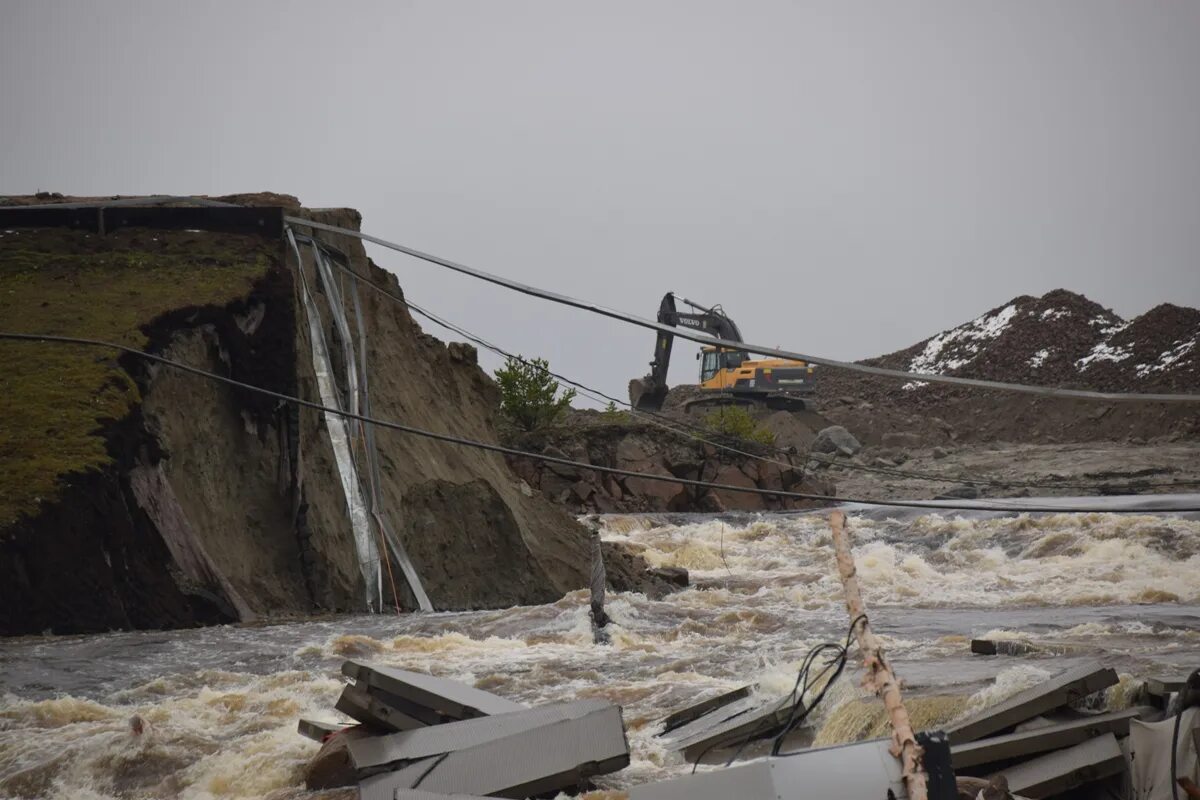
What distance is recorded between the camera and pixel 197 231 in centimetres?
1888

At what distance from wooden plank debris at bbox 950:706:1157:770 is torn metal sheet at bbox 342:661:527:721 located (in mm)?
2884

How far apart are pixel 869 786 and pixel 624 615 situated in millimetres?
11053

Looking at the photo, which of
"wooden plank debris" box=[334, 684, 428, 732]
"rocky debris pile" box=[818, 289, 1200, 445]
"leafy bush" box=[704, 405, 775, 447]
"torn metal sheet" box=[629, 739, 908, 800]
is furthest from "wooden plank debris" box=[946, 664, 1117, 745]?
"rocky debris pile" box=[818, 289, 1200, 445]

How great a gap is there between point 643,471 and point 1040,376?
3325 cm

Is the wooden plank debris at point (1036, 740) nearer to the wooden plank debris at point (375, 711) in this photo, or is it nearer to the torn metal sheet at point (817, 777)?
the torn metal sheet at point (817, 777)

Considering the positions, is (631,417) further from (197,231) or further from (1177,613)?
(1177,613)

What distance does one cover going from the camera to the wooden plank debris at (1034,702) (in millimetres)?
7199

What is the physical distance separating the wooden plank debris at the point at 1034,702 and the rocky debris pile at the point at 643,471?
88.0ft

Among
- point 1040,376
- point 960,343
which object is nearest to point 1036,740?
point 1040,376

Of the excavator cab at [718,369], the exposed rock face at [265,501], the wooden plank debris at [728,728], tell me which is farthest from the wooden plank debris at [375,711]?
the excavator cab at [718,369]

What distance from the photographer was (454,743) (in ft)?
24.5

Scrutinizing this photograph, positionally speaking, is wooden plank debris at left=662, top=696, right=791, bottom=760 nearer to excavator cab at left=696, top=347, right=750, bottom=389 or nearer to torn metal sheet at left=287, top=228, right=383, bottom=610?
torn metal sheet at left=287, top=228, right=383, bottom=610

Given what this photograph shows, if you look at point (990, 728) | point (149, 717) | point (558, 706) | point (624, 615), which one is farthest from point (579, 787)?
point (624, 615)

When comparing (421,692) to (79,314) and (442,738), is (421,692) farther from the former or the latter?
(79,314)
